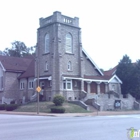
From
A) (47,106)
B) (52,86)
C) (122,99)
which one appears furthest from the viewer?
(122,99)

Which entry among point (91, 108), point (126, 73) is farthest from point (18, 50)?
point (91, 108)

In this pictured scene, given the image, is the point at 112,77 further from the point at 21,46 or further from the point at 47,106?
the point at 21,46

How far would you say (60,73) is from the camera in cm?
3991

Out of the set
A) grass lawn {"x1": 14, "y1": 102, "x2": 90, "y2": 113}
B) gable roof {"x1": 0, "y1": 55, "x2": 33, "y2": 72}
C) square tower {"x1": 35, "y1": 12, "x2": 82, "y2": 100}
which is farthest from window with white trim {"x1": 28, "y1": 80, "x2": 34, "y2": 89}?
grass lawn {"x1": 14, "y1": 102, "x2": 90, "y2": 113}

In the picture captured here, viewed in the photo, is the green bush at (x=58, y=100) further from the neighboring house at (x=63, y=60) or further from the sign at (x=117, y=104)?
the sign at (x=117, y=104)

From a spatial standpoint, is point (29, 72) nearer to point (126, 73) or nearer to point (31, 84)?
point (31, 84)

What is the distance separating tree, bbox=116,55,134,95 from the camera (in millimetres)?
48872

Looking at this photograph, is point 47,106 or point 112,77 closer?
point 47,106

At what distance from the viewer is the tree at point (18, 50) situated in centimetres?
8206

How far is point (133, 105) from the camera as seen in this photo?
44.1 metres

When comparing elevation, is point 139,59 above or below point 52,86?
above

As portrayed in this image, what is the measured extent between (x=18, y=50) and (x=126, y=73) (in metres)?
43.7

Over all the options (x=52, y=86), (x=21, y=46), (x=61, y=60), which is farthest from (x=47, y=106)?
(x=21, y=46)

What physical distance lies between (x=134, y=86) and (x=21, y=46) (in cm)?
4686
